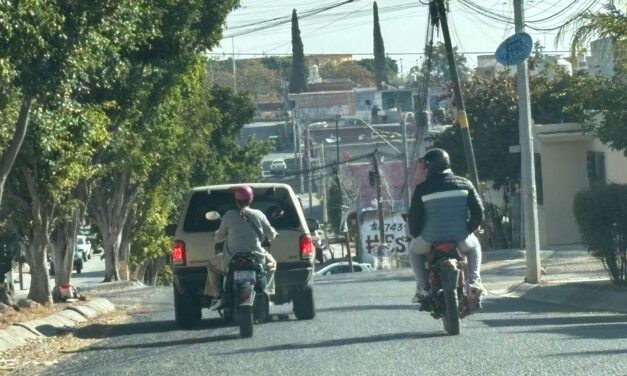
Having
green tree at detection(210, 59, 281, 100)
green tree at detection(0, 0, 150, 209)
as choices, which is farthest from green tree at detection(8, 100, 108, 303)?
green tree at detection(210, 59, 281, 100)

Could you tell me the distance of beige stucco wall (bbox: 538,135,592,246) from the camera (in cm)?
3894

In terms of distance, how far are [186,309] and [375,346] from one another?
186 inches

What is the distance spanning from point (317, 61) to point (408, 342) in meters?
124

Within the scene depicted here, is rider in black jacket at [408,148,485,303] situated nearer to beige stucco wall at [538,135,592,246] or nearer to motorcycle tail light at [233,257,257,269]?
motorcycle tail light at [233,257,257,269]

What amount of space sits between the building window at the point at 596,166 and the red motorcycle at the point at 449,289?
23.4 meters

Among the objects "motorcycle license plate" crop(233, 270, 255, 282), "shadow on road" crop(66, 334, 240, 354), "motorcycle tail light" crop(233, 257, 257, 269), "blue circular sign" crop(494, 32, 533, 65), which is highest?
"blue circular sign" crop(494, 32, 533, 65)

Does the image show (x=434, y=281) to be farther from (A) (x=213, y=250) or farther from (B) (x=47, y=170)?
(B) (x=47, y=170)

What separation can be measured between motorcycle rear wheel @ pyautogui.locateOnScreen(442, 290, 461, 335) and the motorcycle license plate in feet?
8.08

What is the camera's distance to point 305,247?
1631 centimetres

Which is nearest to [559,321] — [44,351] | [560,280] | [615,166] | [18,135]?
[44,351]

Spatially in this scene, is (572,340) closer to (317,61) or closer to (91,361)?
(91,361)

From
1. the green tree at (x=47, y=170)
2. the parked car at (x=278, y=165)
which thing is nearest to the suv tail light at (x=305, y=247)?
the green tree at (x=47, y=170)

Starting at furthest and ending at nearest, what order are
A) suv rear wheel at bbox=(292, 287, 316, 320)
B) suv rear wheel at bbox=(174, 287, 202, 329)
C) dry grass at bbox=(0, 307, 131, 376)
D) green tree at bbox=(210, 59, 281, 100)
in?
green tree at bbox=(210, 59, 281, 100) → suv rear wheel at bbox=(292, 287, 316, 320) → suv rear wheel at bbox=(174, 287, 202, 329) → dry grass at bbox=(0, 307, 131, 376)

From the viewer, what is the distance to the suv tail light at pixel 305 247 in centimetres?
1628
